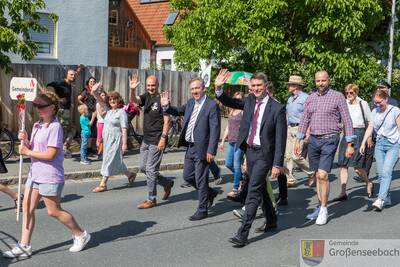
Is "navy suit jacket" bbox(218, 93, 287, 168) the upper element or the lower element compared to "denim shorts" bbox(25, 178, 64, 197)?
upper

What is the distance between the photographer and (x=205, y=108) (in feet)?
25.1

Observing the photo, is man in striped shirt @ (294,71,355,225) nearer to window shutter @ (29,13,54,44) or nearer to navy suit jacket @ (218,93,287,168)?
navy suit jacket @ (218,93,287,168)

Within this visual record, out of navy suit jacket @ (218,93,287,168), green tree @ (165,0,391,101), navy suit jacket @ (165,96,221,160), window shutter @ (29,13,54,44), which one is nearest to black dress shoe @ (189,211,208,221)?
navy suit jacket @ (165,96,221,160)

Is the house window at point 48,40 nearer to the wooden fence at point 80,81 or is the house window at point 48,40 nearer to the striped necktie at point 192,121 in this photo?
the wooden fence at point 80,81

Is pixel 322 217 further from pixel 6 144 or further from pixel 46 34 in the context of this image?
pixel 46 34

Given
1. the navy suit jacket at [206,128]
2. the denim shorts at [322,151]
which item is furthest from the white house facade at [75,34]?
the denim shorts at [322,151]

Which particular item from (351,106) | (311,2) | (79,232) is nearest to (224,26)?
(311,2)

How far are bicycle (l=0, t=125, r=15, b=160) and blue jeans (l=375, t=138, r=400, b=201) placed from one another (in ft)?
23.6

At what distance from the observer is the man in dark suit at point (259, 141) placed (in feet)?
21.6

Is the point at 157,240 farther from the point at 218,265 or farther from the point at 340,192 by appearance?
the point at 340,192

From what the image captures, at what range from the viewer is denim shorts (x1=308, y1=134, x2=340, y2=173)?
754 centimetres

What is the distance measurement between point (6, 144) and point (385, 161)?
292 inches

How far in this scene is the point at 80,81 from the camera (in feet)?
47.9

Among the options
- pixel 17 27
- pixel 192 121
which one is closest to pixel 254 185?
pixel 192 121
